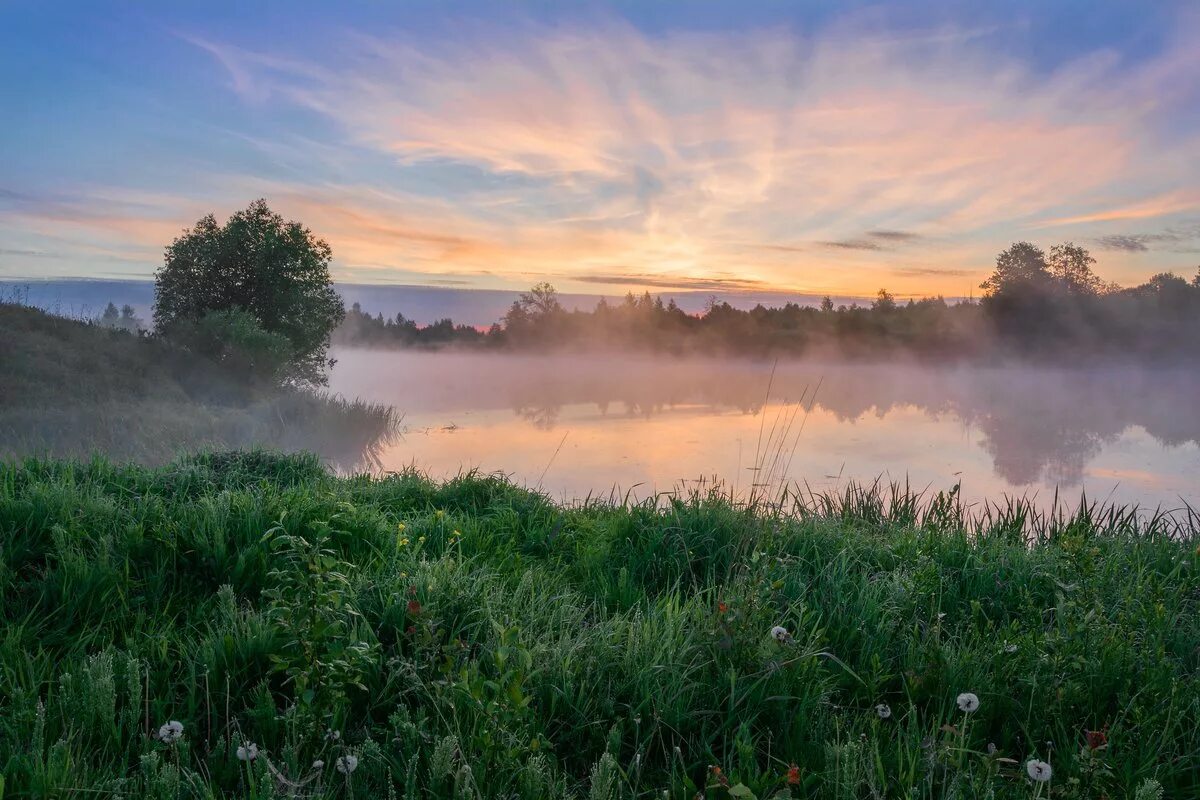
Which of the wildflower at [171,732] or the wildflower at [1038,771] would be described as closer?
the wildflower at [1038,771]

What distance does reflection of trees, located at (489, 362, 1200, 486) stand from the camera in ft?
73.1

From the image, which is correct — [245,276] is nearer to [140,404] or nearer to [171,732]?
[140,404]

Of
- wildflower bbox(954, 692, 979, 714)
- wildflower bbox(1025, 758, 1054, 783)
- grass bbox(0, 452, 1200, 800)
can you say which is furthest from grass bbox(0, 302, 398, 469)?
wildflower bbox(1025, 758, 1054, 783)

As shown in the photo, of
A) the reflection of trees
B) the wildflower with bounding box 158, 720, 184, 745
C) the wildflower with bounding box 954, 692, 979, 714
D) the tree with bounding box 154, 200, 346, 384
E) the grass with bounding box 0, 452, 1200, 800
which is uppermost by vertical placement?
the tree with bounding box 154, 200, 346, 384

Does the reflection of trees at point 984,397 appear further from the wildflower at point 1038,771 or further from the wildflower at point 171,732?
the wildflower at point 171,732

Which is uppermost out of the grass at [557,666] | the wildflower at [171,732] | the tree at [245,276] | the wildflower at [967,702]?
the tree at [245,276]

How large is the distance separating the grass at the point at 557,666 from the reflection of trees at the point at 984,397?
35.6 ft

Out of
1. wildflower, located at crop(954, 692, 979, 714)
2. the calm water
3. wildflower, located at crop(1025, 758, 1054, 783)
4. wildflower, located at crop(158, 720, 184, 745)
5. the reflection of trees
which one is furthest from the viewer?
the reflection of trees

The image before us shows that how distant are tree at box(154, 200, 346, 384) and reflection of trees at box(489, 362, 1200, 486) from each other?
9.40m

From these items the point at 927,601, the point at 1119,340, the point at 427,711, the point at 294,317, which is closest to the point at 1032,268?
the point at 1119,340

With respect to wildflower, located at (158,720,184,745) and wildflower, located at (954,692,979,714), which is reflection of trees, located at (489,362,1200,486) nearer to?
wildflower, located at (954,692,979,714)

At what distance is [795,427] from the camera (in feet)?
76.7

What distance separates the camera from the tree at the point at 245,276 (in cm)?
2441

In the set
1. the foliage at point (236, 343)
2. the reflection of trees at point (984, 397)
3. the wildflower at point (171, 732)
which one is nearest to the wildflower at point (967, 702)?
the wildflower at point (171, 732)
